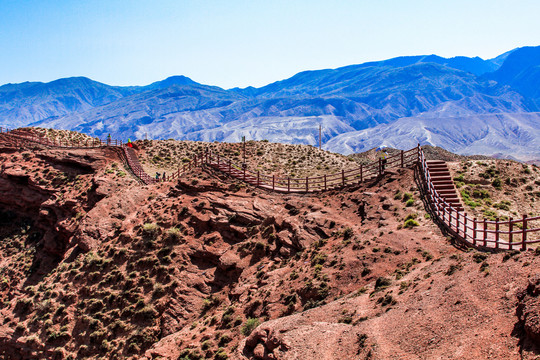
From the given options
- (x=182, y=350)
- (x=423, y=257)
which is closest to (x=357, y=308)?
(x=423, y=257)

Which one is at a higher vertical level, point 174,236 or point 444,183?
point 444,183

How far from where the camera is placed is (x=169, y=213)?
27.0m

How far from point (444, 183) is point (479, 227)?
16.0ft

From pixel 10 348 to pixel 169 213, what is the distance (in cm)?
1123

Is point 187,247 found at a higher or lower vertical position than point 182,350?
higher

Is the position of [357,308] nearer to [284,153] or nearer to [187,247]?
[187,247]

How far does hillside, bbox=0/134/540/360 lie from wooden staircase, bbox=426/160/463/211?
1.33 metres

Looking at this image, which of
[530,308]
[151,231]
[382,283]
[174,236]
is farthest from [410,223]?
[151,231]

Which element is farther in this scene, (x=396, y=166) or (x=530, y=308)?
(x=396, y=166)

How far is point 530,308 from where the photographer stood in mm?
9180

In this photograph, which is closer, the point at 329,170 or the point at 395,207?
the point at 395,207

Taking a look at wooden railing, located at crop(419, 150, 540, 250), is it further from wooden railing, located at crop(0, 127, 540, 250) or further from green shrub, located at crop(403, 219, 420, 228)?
green shrub, located at crop(403, 219, 420, 228)

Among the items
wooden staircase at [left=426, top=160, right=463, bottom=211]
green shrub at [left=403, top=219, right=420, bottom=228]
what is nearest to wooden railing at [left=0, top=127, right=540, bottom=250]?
wooden staircase at [left=426, top=160, right=463, bottom=211]

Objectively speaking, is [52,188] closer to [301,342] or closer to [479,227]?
[301,342]
